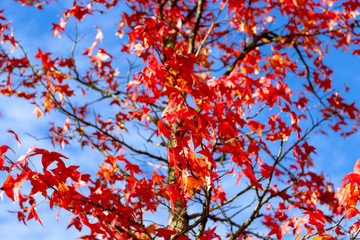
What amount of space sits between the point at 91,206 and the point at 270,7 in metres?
5.80

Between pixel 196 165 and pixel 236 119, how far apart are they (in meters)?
0.83

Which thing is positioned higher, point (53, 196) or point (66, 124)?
point (66, 124)

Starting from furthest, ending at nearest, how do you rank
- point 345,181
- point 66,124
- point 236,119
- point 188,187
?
point 66,124, point 236,119, point 188,187, point 345,181

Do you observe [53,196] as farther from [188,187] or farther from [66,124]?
[66,124]

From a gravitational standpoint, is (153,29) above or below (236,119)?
above

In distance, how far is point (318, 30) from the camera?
19.8ft

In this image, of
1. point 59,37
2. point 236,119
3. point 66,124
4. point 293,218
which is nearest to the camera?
point 293,218

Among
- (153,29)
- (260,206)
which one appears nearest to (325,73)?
(260,206)

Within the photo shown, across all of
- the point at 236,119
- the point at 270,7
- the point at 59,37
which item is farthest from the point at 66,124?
the point at 270,7

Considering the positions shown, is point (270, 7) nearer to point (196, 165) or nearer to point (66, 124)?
point (66, 124)

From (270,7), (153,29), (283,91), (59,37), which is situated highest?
(270,7)

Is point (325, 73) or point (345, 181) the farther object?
point (325, 73)

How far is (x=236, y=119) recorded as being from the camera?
10.3ft

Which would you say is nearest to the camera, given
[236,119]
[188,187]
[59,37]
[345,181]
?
[345,181]
